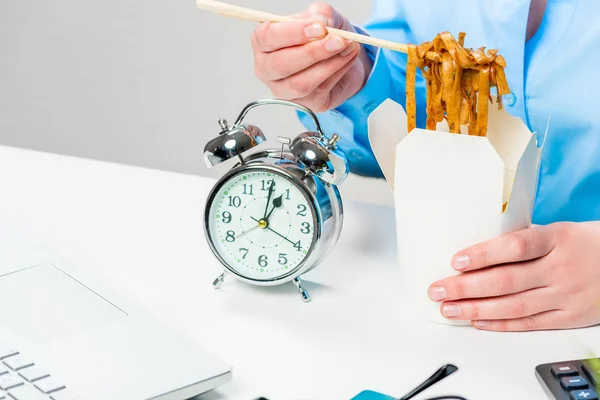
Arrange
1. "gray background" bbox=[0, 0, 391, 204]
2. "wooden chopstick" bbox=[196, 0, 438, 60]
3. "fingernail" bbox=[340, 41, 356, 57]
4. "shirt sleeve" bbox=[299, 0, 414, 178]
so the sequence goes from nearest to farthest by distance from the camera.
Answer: "wooden chopstick" bbox=[196, 0, 438, 60] < "fingernail" bbox=[340, 41, 356, 57] < "shirt sleeve" bbox=[299, 0, 414, 178] < "gray background" bbox=[0, 0, 391, 204]

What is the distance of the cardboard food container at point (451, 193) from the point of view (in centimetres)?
90

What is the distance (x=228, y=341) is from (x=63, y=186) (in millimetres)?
581

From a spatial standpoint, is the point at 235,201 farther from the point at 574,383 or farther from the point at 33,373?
the point at 574,383

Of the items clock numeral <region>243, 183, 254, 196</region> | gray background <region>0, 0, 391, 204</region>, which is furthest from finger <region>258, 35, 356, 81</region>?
gray background <region>0, 0, 391, 204</region>

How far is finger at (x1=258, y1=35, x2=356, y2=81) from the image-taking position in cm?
108

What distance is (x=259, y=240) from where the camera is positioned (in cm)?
104

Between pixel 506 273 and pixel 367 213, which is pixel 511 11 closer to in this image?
pixel 367 213

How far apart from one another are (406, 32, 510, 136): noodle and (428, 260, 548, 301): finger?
164 millimetres

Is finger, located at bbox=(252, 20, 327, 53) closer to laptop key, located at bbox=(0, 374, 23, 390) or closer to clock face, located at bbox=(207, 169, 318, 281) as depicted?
clock face, located at bbox=(207, 169, 318, 281)

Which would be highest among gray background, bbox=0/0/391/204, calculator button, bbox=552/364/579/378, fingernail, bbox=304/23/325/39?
gray background, bbox=0/0/391/204

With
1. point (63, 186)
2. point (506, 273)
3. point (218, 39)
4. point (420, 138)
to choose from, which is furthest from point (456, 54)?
point (218, 39)

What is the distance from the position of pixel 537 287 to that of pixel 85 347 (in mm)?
524

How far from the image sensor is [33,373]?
2.57 ft

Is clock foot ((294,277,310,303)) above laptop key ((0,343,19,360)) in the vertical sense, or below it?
above
